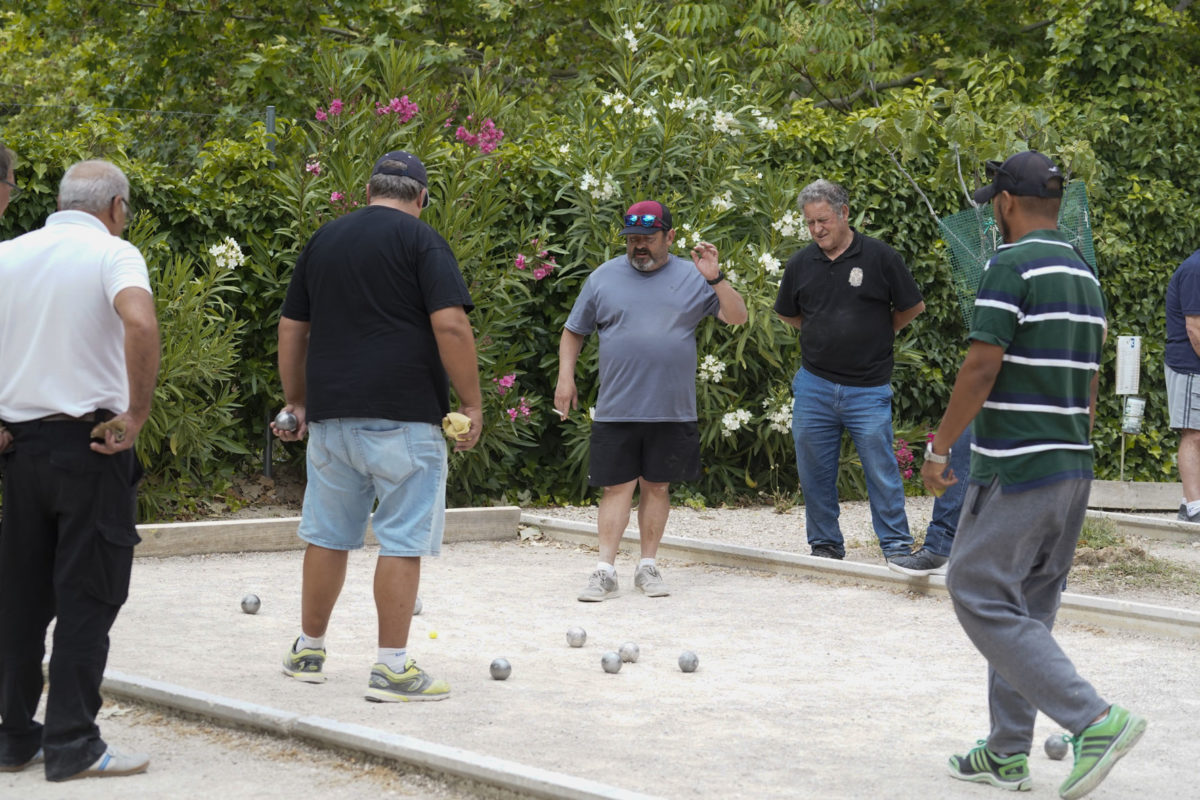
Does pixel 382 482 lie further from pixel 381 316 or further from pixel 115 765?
pixel 115 765

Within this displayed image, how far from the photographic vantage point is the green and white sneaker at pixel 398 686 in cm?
510

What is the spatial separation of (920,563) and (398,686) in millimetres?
3470

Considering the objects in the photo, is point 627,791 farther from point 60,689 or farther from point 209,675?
point 209,675

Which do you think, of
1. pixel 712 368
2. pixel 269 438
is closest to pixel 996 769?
pixel 712 368

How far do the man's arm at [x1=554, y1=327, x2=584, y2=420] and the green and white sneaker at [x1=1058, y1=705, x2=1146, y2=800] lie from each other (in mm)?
3759

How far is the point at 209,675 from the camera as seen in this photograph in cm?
543

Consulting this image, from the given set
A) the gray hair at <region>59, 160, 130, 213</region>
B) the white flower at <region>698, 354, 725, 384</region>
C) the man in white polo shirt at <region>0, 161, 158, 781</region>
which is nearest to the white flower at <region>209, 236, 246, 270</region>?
the white flower at <region>698, 354, 725, 384</region>

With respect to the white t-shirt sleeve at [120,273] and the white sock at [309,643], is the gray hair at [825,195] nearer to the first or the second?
the white sock at [309,643]

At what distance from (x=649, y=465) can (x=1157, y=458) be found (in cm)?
704

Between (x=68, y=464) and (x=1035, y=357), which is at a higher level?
(x=1035, y=357)

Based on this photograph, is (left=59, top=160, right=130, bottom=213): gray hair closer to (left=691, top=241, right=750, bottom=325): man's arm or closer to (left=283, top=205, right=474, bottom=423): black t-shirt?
(left=283, top=205, right=474, bottom=423): black t-shirt

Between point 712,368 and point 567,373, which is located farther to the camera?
point 712,368

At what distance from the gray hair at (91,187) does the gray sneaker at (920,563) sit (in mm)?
4636

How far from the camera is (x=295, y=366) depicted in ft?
17.7
